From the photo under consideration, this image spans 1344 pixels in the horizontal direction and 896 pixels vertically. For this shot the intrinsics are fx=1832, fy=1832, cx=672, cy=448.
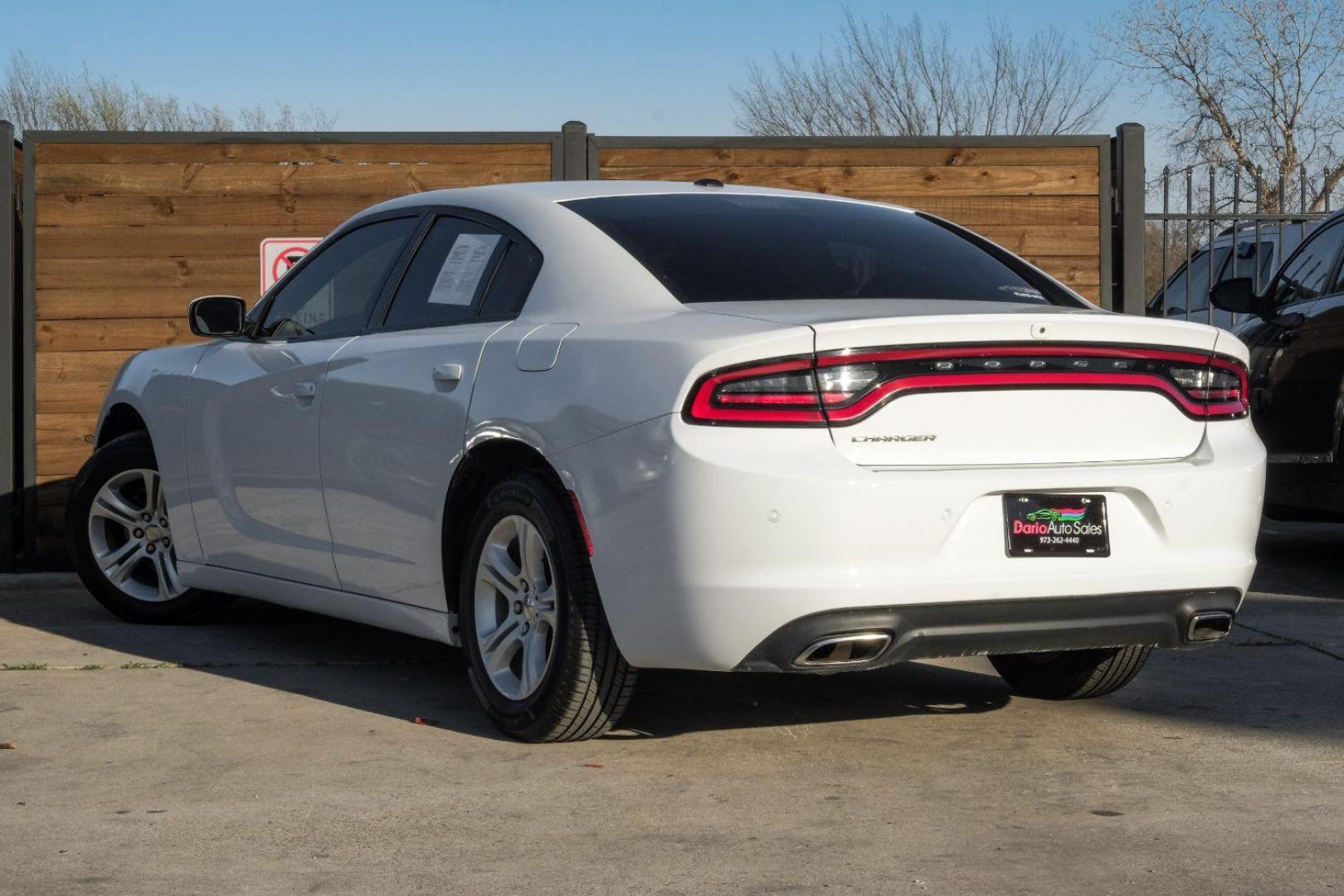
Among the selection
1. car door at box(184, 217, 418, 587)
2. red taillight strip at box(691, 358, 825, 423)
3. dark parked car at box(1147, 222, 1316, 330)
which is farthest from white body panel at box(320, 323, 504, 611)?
dark parked car at box(1147, 222, 1316, 330)

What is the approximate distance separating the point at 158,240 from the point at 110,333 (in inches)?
21.0

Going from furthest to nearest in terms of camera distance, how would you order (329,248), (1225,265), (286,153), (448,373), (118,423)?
(1225,265) < (286,153) < (118,423) < (329,248) < (448,373)

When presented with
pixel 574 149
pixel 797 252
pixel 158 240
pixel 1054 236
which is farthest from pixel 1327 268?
pixel 158 240

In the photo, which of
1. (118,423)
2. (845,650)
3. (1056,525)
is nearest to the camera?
(845,650)

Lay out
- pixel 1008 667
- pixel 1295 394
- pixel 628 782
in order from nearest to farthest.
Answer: pixel 628 782
pixel 1008 667
pixel 1295 394

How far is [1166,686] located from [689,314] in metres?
2.25

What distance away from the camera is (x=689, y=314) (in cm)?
453

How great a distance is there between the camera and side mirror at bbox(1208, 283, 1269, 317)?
27.9 ft

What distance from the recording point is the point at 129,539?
7.26m

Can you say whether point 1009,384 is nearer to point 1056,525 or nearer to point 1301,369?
point 1056,525

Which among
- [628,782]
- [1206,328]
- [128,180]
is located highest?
[128,180]

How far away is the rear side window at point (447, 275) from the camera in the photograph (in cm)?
529

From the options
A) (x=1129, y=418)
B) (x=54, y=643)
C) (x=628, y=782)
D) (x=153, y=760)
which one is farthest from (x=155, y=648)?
(x=1129, y=418)

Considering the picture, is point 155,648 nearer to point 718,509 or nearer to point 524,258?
point 524,258
